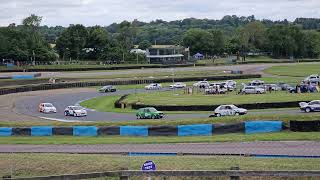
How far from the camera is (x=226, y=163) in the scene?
1602 cm

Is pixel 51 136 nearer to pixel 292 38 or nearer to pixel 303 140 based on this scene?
pixel 303 140

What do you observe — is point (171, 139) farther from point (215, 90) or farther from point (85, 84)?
point (85, 84)

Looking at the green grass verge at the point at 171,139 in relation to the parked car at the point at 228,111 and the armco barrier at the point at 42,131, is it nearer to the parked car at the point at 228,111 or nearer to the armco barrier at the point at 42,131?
the armco barrier at the point at 42,131

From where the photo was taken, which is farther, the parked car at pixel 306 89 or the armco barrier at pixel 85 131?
the parked car at pixel 306 89

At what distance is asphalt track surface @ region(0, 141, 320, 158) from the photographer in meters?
22.3

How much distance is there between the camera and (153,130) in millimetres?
30812

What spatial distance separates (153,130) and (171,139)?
6.91ft

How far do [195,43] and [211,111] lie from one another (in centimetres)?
14921

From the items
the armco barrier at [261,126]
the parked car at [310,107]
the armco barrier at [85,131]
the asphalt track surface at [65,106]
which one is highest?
the armco barrier at [261,126]

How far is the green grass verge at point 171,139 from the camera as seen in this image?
26.8 m

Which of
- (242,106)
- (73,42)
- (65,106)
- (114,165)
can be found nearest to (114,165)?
(114,165)

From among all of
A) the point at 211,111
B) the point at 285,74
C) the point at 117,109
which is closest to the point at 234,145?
the point at 211,111

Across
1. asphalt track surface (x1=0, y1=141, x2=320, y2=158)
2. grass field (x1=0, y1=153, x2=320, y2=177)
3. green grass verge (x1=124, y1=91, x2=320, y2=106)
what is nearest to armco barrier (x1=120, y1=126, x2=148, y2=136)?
asphalt track surface (x1=0, y1=141, x2=320, y2=158)

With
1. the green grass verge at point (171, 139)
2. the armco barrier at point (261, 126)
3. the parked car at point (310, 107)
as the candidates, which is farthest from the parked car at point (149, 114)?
the armco barrier at point (261, 126)
